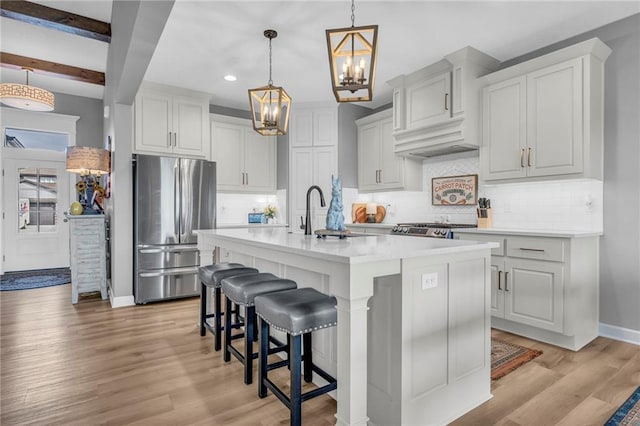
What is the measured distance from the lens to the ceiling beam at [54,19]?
10.8ft

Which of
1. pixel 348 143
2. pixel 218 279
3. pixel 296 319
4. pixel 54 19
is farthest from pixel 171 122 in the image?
pixel 296 319

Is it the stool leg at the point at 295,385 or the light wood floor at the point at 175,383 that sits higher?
the stool leg at the point at 295,385

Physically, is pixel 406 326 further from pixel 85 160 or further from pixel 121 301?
pixel 85 160

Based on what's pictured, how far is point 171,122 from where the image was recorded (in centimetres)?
470

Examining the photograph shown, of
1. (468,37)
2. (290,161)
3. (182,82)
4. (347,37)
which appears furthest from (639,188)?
(182,82)

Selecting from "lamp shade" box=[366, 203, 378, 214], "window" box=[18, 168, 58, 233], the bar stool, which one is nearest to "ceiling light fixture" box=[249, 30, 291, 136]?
the bar stool

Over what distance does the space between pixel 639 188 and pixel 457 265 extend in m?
2.28

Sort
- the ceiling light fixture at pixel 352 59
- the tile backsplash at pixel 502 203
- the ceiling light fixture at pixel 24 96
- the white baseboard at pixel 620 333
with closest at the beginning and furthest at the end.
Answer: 1. the ceiling light fixture at pixel 352 59
2. the white baseboard at pixel 620 333
3. the tile backsplash at pixel 502 203
4. the ceiling light fixture at pixel 24 96

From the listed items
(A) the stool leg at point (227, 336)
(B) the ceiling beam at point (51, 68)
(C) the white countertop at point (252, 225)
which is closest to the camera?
(A) the stool leg at point (227, 336)

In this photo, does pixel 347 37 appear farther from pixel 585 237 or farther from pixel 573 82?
pixel 585 237

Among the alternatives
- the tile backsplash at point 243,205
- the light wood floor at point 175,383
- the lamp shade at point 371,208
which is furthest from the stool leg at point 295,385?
the tile backsplash at point 243,205

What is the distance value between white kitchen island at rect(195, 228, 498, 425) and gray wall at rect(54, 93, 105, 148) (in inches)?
Result: 230

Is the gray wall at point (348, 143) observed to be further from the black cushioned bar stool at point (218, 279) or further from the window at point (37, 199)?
the window at point (37, 199)

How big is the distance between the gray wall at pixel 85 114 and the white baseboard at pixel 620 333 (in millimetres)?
7427
